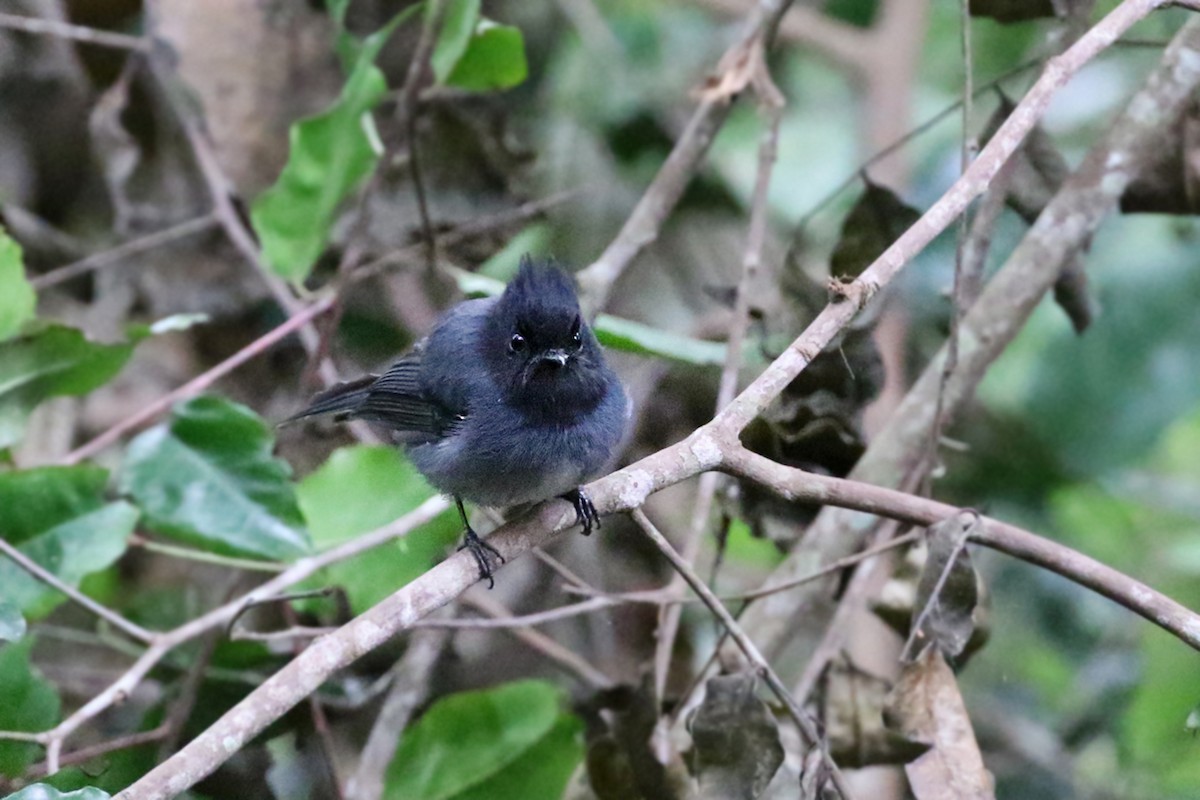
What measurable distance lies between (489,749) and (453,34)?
1934 millimetres

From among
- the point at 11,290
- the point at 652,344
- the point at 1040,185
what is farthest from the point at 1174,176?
the point at 11,290

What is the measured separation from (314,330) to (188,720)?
130 cm

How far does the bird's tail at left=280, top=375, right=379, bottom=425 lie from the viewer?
304 cm

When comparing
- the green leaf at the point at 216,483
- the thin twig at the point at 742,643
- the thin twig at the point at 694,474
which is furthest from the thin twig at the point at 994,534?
the green leaf at the point at 216,483

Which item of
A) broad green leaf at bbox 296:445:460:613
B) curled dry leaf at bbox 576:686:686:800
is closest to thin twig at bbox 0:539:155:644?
broad green leaf at bbox 296:445:460:613

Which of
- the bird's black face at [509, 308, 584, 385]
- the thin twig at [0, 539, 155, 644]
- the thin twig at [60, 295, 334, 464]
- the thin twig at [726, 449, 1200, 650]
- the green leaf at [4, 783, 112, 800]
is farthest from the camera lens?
the thin twig at [60, 295, 334, 464]

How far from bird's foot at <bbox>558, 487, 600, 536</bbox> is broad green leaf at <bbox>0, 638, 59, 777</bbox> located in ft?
3.85

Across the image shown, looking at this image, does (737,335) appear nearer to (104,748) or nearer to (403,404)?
(403,404)

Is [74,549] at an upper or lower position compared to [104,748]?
upper

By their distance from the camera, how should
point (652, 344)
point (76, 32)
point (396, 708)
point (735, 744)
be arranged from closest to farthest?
point (735, 744), point (652, 344), point (396, 708), point (76, 32)

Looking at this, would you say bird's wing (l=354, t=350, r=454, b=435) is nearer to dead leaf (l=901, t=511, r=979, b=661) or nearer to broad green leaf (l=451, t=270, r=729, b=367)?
broad green leaf (l=451, t=270, r=729, b=367)

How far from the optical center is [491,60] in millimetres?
3492

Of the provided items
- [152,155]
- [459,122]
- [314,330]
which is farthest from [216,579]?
[459,122]

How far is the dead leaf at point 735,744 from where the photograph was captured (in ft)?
7.47
